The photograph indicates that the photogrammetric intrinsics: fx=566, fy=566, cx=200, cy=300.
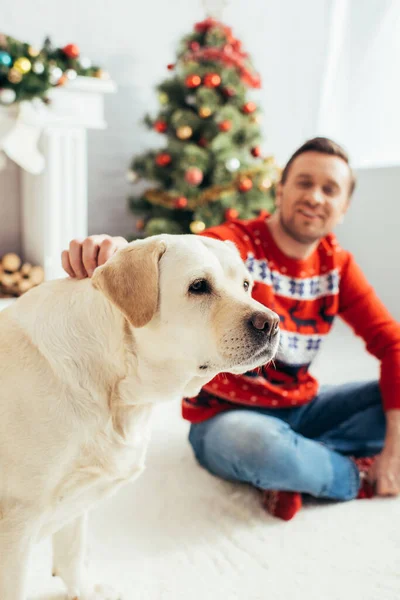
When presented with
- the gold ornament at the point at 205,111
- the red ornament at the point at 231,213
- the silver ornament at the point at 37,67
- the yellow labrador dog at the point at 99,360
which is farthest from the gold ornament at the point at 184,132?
the yellow labrador dog at the point at 99,360

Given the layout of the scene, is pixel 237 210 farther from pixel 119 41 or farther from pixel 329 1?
pixel 329 1

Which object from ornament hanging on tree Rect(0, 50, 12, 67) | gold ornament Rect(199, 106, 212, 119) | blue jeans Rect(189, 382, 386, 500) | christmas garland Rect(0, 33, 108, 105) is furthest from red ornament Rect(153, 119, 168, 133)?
blue jeans Rect(189, 382, 386, 500)

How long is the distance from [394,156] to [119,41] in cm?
181

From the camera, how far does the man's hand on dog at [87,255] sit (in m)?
0.99

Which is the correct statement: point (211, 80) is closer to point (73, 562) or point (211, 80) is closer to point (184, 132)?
point (184, 132)

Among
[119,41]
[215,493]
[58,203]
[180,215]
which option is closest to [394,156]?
[180,215]

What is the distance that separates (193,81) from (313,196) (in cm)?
156

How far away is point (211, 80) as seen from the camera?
9.43ft

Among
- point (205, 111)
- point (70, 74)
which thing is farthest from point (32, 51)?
point (205, 111)

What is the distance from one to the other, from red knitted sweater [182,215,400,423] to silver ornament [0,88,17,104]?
1420 mm

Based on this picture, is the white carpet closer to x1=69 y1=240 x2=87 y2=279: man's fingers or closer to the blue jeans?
the blue jeans

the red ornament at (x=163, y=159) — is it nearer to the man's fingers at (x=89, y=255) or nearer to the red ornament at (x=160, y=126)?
the red ornament at (x=160, y=126)

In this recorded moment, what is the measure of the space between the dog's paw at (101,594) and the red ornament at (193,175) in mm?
2138

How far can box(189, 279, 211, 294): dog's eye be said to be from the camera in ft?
2.88
